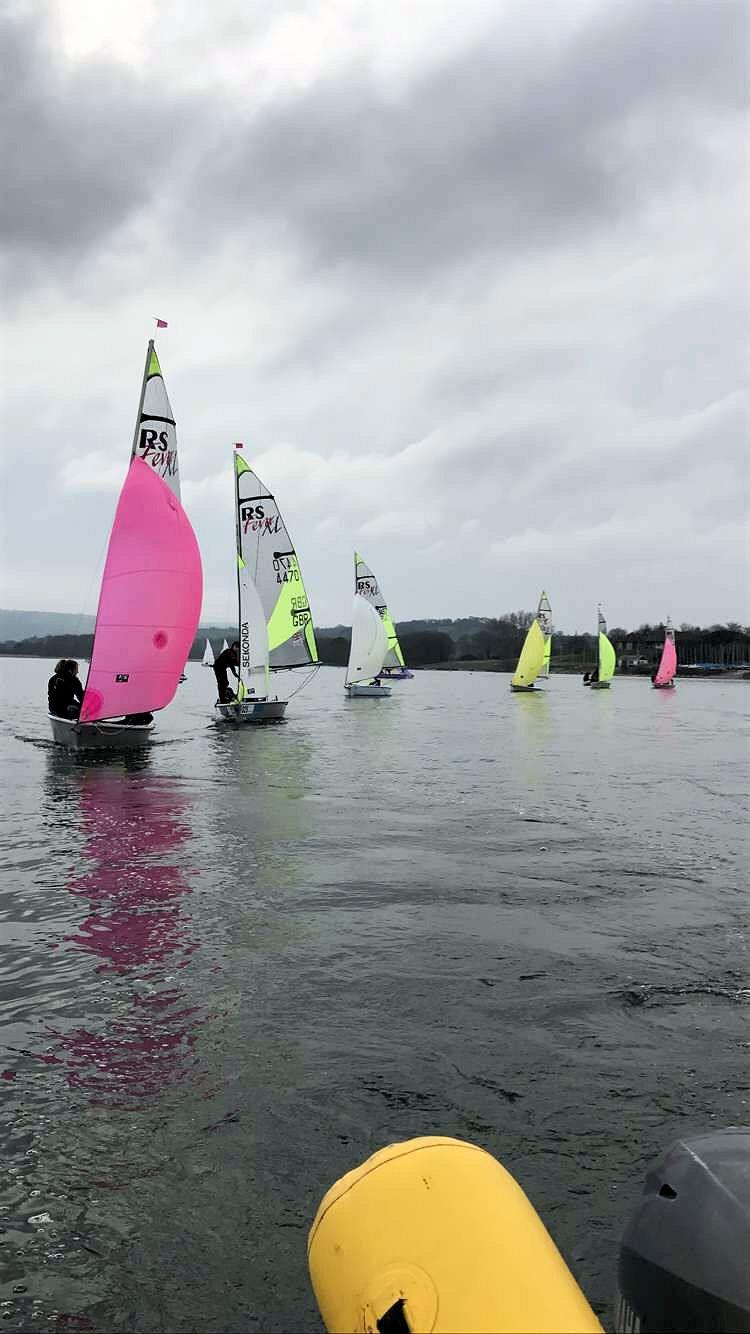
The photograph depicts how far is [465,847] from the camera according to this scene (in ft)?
34.1

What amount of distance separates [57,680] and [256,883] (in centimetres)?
1295

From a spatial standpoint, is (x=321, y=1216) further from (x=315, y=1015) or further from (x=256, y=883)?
(x=256, y=883)

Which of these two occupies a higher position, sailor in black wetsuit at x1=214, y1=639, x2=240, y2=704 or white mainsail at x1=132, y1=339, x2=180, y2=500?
white mainsail at x1=132, y1=339, x2=180, y2=500

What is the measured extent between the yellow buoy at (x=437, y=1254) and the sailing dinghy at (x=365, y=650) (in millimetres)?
41023

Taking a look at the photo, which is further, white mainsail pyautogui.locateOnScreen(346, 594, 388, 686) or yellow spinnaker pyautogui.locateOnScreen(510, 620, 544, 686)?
yellow spinnaker pyautogui.locateOnScreen(510, 620, 544, 686)

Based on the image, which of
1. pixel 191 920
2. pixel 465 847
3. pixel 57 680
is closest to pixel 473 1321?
pixel 191 920

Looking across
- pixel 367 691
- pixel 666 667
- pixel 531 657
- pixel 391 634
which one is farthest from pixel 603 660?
pixel 367 691

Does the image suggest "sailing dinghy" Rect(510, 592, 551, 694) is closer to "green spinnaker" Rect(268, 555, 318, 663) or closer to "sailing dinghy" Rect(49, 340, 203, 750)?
"green spinnaker" Rect(268, 555, 318, 663)

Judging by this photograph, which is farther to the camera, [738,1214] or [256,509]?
[256,509]

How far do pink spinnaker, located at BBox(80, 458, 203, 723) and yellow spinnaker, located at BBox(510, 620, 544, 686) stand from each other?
131 ft

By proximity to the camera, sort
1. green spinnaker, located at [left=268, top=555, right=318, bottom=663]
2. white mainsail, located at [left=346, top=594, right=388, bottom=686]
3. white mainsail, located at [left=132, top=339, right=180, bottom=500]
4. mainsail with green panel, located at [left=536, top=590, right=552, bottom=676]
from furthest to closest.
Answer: mainsail with green panel, located at [left=536, top=590, right=552, bottom=676] → white mainsail, located at [left=346, top=594, right=388, bottom=686] → green spinnaker, located at [left=268, top=555, right=318, bottom=663] → white mainsail, located at [left=132, top=339, right=180, bottom=500]

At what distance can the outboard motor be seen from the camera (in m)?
2.34

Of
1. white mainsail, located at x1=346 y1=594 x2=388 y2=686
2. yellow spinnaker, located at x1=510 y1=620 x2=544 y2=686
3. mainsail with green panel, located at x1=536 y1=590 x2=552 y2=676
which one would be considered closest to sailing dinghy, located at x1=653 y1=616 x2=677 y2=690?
mainsail with green panel, located at x1=536 y1=590 x2=552 y2=676

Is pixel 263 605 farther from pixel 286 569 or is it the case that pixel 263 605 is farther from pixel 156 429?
pixel 156 429
